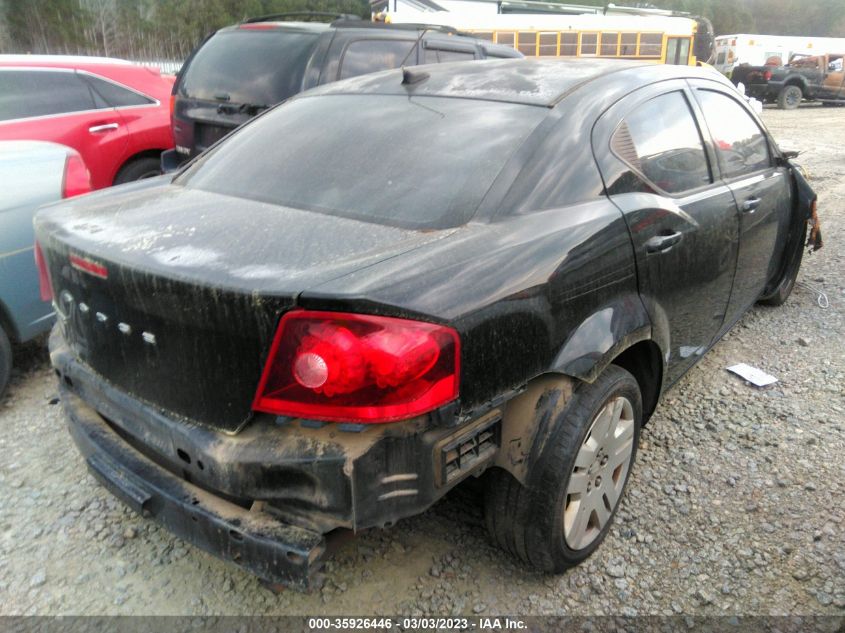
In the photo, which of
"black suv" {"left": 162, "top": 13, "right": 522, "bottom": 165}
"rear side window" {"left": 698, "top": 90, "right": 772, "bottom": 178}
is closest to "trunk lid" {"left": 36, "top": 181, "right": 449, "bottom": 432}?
"rear side window" {"left": 698, "top": 90, "right": 772, "bottom": 178}

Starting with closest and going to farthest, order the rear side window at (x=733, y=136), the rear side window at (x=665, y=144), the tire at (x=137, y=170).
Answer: the rear side window at (x=665, y=144) → the rear side window at (x=733, y=136) → the tire at (x=137, y=170)

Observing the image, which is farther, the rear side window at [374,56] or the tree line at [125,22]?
the tree line at [125,22]

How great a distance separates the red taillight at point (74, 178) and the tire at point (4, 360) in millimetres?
809

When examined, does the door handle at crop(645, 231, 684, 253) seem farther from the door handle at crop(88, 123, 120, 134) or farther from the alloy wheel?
the door handle at crop(88, 123, 120, 134)

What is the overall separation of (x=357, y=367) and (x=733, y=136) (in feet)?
8.68

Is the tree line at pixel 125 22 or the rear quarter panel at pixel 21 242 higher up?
the tree line at pixel 125 22

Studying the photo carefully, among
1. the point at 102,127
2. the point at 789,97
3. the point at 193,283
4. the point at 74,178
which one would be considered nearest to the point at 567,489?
the point at 193,283

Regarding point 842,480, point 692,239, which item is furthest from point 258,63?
point 842,480

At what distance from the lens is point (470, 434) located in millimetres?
1809

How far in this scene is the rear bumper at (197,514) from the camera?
1.70 m

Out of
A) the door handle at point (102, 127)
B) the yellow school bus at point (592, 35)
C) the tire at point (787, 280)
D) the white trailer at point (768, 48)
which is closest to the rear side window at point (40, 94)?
the door handle at point (102, 127)

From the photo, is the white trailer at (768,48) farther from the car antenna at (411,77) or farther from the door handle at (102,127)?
the car antenna at (411,77)

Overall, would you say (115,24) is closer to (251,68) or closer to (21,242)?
(251,68)

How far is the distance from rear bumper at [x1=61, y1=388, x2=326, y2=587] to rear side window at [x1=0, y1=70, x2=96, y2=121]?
4221 mm
